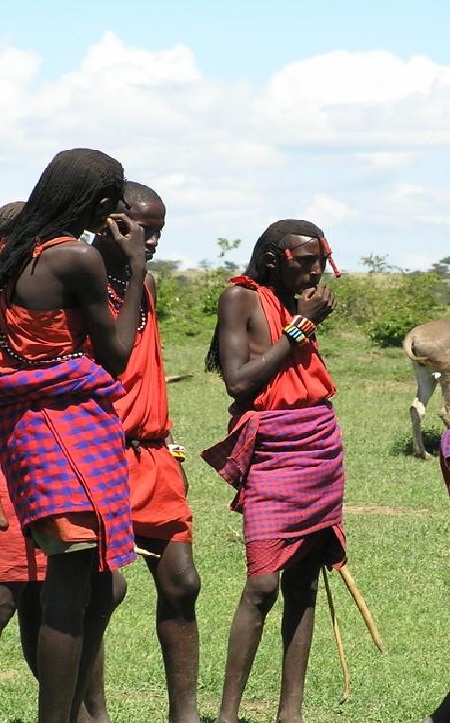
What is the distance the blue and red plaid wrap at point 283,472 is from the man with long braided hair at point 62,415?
1053 mm

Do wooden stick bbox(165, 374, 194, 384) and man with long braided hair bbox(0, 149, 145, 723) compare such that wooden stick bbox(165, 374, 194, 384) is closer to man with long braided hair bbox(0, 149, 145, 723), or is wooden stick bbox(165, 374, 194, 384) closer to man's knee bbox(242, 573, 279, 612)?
man's knee bbox(242, 573, 279, 612)

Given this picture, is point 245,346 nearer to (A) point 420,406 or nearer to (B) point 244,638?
(B) point 244,638

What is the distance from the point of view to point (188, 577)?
15.0 ft

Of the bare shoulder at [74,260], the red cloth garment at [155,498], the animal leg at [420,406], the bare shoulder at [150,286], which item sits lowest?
the animal leg at [420,406]

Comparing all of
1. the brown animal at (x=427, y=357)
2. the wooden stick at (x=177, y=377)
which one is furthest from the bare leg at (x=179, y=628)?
the wooden stick at (x=177, y=377)

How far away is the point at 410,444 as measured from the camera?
12953mm

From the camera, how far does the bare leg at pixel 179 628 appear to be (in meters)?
4.56

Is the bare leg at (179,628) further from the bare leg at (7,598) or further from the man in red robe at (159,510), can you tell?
the bare leg at (7,598)

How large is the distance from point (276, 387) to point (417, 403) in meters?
8.09

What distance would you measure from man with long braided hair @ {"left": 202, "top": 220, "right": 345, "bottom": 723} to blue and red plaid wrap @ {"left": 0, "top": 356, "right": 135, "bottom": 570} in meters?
1.05

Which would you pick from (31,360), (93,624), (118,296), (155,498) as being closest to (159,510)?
(155,498)

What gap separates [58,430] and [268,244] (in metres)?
1.54

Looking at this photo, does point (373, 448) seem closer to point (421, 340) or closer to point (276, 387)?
point (421, 340)

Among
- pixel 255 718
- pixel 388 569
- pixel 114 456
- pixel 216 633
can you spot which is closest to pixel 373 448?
pixel 388 569
